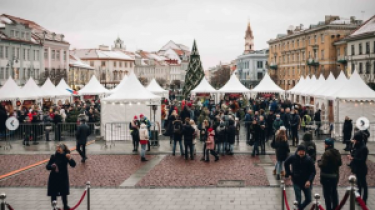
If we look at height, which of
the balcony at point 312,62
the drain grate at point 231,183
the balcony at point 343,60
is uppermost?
the balcony at point 312,62

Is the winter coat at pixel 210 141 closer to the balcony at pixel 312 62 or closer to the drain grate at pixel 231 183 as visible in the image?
the drain grate at pixel 231 183

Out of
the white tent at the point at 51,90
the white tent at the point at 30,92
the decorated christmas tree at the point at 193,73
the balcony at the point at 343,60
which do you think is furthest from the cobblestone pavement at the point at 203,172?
the balcony at the point at 343,60

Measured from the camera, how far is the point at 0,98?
26047 mm

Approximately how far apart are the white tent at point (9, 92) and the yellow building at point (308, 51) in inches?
1712

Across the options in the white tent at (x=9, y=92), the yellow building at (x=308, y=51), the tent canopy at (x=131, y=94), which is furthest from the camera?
the yellow building at (x=308, y=51)

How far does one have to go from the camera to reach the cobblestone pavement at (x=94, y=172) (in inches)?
452

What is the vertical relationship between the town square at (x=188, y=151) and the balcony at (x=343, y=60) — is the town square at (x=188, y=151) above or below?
below

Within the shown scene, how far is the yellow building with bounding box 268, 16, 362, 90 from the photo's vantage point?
61.7m

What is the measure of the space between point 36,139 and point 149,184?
1056 cm

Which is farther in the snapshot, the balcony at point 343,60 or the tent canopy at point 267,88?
the balcony at point 343,60

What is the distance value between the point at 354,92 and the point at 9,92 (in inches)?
868

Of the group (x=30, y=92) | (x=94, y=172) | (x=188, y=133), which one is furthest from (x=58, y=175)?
(x=30, y=92)

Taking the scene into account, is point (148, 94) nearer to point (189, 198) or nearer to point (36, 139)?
point (36, 139)

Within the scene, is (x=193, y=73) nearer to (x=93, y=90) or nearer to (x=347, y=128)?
(x=93, y=90)
